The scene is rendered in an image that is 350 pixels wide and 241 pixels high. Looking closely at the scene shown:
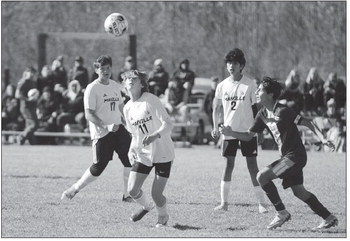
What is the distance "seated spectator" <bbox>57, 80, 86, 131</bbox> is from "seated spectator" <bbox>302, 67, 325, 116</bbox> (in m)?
5.76

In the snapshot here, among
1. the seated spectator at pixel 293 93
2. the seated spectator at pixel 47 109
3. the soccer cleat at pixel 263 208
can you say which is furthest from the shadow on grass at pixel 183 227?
the seated spectator at pixel 47 109

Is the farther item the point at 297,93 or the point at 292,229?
the point at 297,93

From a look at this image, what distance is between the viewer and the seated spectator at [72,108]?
24128 mm

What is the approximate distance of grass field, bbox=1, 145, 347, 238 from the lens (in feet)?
31.3

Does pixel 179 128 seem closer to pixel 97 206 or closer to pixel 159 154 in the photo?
pixel 97 206

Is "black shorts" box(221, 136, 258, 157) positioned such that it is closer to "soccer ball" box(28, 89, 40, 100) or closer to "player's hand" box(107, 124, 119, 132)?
"player's hand" box(107, 124, 119, 132)

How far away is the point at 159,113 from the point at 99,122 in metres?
2.09

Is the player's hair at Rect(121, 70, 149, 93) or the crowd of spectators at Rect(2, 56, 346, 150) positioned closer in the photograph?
the player's hair at Rect(121, 70, 149, 93)

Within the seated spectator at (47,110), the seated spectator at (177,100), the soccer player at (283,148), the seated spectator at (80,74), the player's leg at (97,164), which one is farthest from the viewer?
the seated spectator at (47,110)

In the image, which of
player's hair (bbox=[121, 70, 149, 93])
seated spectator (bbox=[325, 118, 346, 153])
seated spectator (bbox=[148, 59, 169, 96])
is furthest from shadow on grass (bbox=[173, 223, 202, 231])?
seated spectator (bbox=[148, 59, 169, 96])

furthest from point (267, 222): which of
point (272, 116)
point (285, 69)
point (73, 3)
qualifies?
point (73, 3)

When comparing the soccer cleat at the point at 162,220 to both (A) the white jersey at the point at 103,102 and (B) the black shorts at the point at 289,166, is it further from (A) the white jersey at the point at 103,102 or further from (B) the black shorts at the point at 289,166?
(A) the white jersey at the point at 103,102

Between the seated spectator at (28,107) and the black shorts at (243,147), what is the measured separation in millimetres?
13895

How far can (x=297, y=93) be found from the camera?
22.0m
